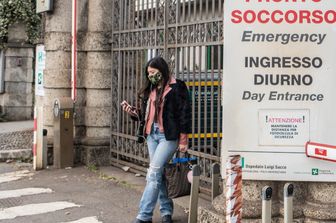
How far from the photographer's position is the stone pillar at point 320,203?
4820 millimetres

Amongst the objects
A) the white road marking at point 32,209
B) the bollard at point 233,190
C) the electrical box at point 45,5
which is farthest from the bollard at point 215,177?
the electrical box at point 45,5

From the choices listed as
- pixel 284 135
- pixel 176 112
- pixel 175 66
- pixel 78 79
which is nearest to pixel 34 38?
pixel 78 79

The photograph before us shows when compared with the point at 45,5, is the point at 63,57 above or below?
below

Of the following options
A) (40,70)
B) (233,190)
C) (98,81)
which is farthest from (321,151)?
(40,70)

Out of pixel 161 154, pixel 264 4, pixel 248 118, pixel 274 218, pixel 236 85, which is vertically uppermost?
pixel 264 4

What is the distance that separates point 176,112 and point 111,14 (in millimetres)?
4152

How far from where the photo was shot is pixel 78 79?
30.8 ft

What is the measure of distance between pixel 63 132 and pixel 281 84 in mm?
5043

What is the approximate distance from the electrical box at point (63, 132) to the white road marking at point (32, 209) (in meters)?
2.25

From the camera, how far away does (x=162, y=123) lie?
220 inches

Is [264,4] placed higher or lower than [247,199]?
higher

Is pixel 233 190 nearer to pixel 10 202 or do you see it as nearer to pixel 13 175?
pixel 10 202

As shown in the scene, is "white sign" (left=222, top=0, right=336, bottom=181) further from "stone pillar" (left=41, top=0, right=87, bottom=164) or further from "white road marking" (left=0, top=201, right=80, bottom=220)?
"stone pillar" (left=41, top=0, right=87, bottom=164)

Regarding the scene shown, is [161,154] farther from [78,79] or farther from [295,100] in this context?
[78,79]
